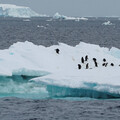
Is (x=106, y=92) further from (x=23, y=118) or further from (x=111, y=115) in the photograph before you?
(x=23, y=118)

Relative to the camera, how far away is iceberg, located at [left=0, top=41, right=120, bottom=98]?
17.5 m

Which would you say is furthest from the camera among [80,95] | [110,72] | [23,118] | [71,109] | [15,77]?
[15,77]

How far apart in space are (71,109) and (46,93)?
275cm

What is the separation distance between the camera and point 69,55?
24.9 metres

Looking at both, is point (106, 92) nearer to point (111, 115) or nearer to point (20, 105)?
point (111, 115)

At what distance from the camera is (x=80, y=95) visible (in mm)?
17781

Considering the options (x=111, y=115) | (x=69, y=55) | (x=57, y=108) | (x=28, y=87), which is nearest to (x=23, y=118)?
(x=57, y=108)

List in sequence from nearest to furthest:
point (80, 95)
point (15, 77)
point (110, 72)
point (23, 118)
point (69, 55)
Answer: point (23, 118), point (80, 95), point (110, 72), point (15, 77), point (69, 55)

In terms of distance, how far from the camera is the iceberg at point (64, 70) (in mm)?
17453

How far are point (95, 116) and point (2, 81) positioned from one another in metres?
6.14

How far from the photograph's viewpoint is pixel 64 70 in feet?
68.8

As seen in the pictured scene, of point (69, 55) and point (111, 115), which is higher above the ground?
point (69, 55)

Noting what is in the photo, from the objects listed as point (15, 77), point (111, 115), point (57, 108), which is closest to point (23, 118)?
point (57, 108)

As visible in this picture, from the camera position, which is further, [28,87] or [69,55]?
[69,55]
